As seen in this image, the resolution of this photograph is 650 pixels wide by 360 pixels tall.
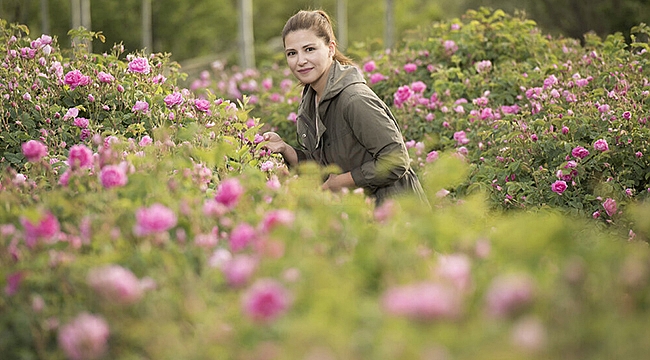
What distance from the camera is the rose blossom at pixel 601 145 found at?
4.75m

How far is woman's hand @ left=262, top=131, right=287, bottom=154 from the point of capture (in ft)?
13.3

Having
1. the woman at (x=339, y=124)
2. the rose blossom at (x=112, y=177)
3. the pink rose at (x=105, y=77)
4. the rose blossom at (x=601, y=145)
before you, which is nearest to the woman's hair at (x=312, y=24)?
the woman at (x=339, y=124)

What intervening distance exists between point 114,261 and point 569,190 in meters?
3.43

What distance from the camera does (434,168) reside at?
2.32 metres

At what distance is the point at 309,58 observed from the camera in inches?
163

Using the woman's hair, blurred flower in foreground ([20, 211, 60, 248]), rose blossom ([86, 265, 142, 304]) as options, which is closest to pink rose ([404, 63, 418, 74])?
the woman's hair

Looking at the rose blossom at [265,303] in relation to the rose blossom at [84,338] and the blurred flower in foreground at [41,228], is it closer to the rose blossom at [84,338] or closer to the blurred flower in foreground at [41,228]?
the rose blossom at [84,338]

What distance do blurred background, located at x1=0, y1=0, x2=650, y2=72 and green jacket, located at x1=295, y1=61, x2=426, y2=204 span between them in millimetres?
9163

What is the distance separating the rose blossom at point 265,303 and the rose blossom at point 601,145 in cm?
355

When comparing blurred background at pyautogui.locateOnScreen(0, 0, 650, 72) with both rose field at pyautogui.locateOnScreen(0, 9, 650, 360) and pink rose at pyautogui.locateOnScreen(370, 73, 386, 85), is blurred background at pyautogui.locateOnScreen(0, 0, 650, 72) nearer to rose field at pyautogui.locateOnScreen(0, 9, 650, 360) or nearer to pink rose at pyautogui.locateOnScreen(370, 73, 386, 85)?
pink rose at pyautogui.locateOnScreen(370, 73, 386, 85)

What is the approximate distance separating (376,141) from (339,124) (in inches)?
11.1

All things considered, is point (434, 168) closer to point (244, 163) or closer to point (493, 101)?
point (244, 163)

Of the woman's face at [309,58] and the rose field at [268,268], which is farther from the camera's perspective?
the woman's face at [309,58]

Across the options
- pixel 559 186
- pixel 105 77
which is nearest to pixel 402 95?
pixel 559 186
